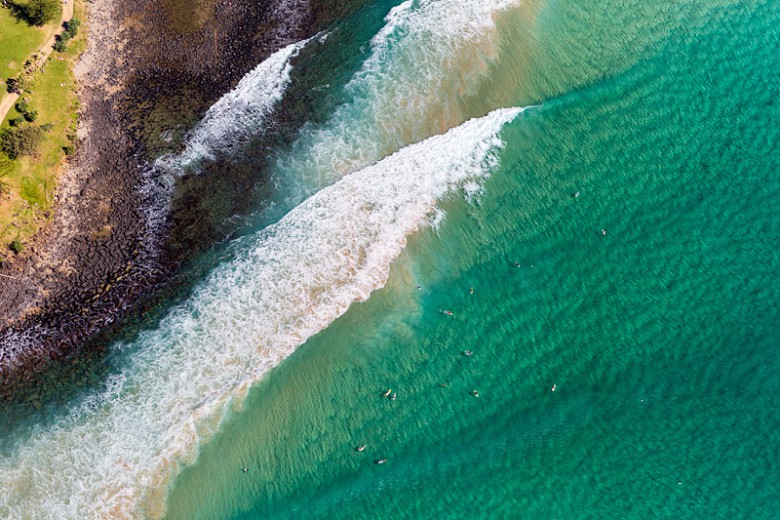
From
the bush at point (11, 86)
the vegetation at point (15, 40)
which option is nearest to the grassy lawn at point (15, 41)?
the vegetation at point (15, 40)

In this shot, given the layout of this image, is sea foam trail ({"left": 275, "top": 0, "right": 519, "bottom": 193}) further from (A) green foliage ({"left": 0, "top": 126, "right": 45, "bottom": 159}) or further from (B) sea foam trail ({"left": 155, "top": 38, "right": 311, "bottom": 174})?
(A) green foliage ({"left": 0, "top": 126, "right": 45, "bottom": 159})

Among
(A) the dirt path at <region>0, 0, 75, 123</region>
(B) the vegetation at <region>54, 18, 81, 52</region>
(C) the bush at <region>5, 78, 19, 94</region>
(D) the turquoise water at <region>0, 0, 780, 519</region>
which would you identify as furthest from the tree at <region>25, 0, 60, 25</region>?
(D) the turquoise water at <region>0, 0, 780, 519</region>

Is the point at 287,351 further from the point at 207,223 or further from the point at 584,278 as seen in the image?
the point at 584,278

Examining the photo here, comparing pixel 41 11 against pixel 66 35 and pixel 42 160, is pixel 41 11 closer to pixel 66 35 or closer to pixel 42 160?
pixel 66 35

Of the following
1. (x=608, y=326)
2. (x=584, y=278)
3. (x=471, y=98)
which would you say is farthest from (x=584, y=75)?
(x=608, y=326)

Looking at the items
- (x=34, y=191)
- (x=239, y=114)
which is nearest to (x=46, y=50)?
(x=34, y=191)
